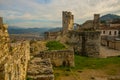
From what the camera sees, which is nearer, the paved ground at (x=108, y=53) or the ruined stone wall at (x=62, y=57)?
the ruined stone wall at (x=62, y=57)

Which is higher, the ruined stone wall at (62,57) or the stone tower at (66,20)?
the stone tower at (66,20)

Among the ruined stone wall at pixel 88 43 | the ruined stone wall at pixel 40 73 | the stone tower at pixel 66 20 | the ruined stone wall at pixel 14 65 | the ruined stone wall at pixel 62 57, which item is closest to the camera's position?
the ruined stone wall at pixel 14 65

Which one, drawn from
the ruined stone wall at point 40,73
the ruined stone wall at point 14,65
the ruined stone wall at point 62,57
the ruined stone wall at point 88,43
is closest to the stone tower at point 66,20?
the ruined stone wall at point 88,43

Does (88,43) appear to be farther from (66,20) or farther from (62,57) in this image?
(62,57)

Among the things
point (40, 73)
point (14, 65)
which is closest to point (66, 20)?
point (40, 73)

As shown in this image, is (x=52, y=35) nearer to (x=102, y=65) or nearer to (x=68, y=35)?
(x=68, y=35)

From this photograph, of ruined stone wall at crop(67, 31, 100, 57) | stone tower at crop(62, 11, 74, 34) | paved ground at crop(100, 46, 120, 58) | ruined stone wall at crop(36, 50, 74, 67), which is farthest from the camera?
stone tower at crop(62, 11, 74, 34)

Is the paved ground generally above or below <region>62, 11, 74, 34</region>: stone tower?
below

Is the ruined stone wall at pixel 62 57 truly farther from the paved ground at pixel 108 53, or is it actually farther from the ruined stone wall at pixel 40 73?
the paved ground at pixel 108 53

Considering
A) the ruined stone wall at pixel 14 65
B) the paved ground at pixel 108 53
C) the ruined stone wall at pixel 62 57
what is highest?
the ruined stone wall at pixel 14 65

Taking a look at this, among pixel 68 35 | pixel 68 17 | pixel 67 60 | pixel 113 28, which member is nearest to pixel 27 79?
pixel 67 60

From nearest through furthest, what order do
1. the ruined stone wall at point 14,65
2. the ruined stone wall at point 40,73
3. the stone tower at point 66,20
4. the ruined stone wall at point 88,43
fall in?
the ruined stone wall at point 14,65, the ruined stone wall at point 40,73, the ruined stone wall at point 88,43, the stone tower at point 66,20

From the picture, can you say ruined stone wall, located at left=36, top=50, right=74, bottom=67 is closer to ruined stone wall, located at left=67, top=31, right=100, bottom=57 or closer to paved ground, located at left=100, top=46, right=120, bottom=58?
ruined stone wall, located at left=67, top=31, right=100, bottom=57

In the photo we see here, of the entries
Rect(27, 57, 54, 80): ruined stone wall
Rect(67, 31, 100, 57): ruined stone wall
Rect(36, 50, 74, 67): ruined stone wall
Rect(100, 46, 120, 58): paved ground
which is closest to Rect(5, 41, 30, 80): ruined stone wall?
Rect(27, 57, 54, 80): ruined stone wall
